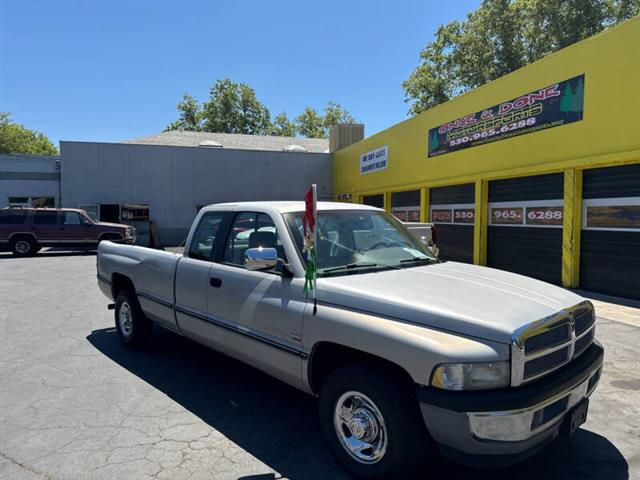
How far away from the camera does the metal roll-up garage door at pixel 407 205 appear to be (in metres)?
16.0

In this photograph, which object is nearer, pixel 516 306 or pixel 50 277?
pixel 516 306

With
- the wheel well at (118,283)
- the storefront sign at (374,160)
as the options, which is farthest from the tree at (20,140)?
the wheel well at (118,283)

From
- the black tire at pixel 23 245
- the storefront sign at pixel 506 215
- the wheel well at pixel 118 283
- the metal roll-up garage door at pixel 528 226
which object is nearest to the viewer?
the wheel well at pixel 118 283

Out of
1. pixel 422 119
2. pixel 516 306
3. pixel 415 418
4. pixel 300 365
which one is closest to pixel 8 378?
pixel 300 365

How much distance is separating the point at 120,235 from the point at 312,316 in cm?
1780

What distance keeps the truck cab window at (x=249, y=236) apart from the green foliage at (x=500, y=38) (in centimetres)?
3369

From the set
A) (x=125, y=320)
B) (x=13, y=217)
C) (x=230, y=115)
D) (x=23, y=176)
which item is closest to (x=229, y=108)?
(x=230, y=115)

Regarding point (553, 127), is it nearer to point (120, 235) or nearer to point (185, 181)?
point (120, 235)

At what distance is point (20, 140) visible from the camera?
6325 centimetres

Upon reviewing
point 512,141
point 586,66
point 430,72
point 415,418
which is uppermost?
point 430,72

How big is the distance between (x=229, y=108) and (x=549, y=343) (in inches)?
2325

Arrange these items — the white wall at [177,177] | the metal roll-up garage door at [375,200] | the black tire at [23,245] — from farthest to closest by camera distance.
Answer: the white wall at [177,177], the metal roll-up garage door at [375,200], the black tire at [23,245]

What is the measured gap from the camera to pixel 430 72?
37500mm

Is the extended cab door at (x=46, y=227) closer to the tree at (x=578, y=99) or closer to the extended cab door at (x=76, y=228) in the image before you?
the extended cab door at (x=76, y=228)
